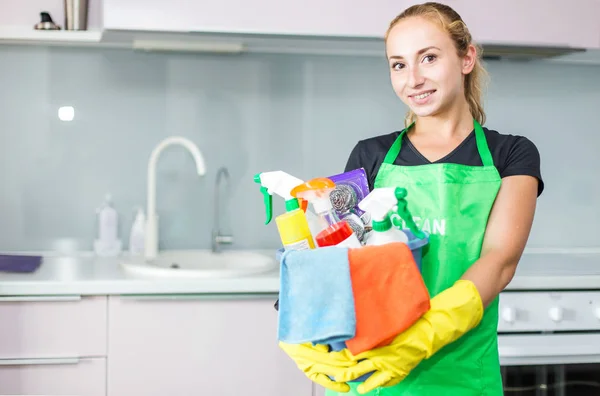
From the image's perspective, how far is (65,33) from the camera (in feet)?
7.48

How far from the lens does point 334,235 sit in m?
1.14

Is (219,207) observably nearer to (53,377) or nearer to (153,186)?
(153,186)

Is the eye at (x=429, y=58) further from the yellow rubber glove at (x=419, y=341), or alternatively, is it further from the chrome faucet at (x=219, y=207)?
the chrome faucet at (x=219, y=207)

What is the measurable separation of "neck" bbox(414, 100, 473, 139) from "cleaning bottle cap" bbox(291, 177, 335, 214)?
1.06ft

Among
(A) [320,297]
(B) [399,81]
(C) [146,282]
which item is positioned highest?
(B) [399,81]

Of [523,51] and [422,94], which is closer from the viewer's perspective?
[422,94]

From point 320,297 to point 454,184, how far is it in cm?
41

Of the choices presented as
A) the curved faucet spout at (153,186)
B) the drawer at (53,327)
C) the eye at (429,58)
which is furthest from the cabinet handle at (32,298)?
the eye at (429,58)

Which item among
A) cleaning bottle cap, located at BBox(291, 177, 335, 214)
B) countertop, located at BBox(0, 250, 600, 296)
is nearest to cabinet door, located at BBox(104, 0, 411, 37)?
countertop, located at BBox(0, 250, 600, 296)

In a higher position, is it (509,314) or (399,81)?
(399,81)

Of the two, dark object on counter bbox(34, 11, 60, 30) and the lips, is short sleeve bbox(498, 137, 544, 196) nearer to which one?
the lips

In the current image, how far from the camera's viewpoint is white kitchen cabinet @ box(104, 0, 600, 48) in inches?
83.4

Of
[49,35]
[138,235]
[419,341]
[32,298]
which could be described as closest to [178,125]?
[138,235]

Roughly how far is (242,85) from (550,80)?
1074 millimetres
